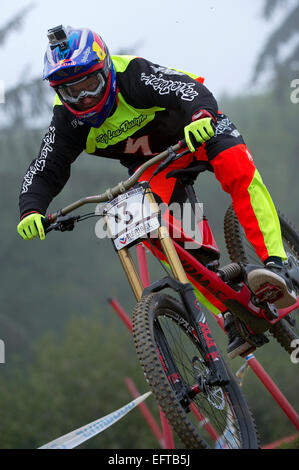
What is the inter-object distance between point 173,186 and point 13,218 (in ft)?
87.5

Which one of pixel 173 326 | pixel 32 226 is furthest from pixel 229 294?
pixel 32 226

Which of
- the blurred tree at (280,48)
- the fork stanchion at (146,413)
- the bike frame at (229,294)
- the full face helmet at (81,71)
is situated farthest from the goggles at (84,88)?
the blurred tree at (280,48)

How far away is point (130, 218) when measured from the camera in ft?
12.4

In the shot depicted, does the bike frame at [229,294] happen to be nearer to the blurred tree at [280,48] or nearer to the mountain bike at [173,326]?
the mountain bike at [173,326]

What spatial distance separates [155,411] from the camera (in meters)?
26.3

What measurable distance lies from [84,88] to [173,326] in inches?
53.3

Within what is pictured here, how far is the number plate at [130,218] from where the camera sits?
375 cm

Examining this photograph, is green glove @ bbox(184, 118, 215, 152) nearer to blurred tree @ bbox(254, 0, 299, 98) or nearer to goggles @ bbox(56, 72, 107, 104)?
goggles @ bbox(56, 72, 107, 104)

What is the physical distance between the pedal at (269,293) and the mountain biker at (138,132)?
1 centimetres

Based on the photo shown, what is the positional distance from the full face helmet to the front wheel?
1159 millimetres

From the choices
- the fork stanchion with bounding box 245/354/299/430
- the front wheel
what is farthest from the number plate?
Answer: the fork stanchion with bounding box 245/354/299/430

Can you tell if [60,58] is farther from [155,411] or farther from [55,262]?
[55,262]

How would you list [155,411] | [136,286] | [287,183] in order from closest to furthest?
[136,286]
[155,411]
[287,183]

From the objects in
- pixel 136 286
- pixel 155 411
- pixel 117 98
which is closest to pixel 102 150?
pixel 117 98
